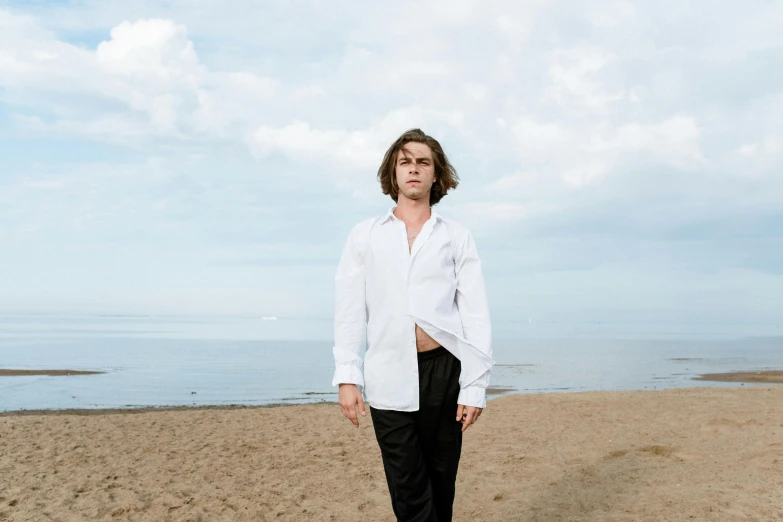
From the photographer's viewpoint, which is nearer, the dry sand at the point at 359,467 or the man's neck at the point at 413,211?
the man's neck at the point at 413,211

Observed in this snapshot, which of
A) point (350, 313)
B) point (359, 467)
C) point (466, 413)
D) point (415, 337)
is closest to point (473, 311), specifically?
point (415, 337)

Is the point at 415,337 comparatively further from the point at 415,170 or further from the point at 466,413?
the point at 415,170

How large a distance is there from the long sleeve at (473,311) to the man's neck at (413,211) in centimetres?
22

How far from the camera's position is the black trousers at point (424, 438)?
2.88m

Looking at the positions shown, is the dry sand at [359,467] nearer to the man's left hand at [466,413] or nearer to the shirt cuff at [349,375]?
the man's left hand at [466,413]

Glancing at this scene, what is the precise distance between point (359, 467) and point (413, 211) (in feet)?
16.1

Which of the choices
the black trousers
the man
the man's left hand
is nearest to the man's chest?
the man

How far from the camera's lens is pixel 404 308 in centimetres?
285

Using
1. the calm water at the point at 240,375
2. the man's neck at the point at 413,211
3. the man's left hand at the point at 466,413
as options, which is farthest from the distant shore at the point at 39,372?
the man's left hand at the point at 466,413

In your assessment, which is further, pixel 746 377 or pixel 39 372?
pixel 39 372

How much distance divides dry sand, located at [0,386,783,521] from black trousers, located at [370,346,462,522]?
2606 millimetres

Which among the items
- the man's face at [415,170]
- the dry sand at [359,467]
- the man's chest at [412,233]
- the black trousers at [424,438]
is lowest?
the dry sand at [359,467]

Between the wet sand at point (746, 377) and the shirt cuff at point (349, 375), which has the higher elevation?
the shirt cuff at point (349, 375)

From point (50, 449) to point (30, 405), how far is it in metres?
8.02
